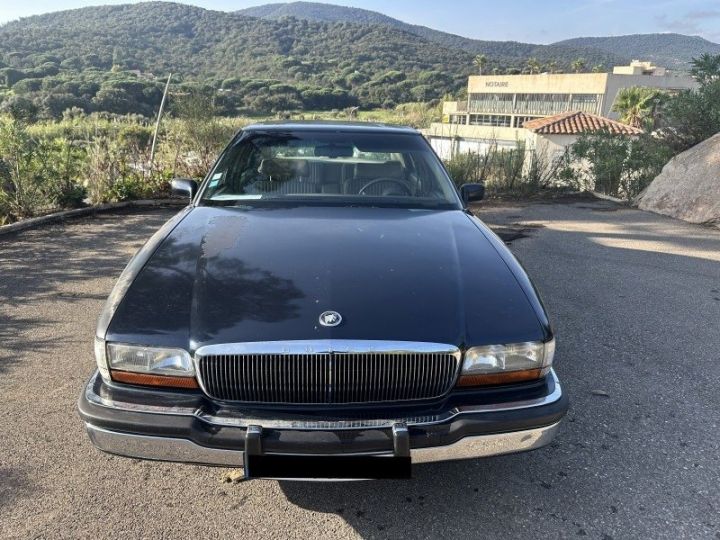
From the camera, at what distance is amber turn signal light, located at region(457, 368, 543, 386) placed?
2.06 m

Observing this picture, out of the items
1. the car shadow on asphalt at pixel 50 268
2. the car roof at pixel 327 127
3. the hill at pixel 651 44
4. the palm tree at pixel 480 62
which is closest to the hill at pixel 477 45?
the hill at pixel 651 44

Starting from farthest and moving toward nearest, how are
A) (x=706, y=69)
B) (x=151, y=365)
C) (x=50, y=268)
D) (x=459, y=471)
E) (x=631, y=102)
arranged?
(x=631, y=102) → (x=706, y=69) → (x=50, y=268) → (x=459, y=471) → (x=151, y=365)

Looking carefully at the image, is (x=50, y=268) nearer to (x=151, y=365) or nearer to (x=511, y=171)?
(x=151, y=365)

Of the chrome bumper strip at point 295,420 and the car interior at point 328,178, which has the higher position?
the car interior at point 328,178

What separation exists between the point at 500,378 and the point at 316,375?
2.37ft

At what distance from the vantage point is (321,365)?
1981 mm

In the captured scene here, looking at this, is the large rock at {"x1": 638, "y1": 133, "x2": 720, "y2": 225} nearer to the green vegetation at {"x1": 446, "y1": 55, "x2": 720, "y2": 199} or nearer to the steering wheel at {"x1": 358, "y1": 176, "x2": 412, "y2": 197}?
the green vegetation at {"x1": 446, "y1": 55, "x2": 720, "y2": 199}

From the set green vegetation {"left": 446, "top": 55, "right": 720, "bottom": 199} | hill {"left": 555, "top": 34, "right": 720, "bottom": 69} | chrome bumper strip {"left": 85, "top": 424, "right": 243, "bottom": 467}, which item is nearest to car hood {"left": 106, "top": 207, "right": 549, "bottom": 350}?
chrome bumper strip {"left": 85, "top": 424, "right": 243, "bottom": 467}

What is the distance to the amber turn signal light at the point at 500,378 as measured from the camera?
6.77 ft

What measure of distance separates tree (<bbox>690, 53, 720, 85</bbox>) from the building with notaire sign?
101ft

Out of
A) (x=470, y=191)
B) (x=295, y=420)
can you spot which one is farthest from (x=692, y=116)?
(x=295, y=420)

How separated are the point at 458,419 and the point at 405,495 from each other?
0.64 m

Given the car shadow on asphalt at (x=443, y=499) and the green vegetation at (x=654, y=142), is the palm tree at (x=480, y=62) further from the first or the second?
the car shadow on asphalt at (x=443, y=499)

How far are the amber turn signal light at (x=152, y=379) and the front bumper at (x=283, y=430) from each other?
0.03 m
